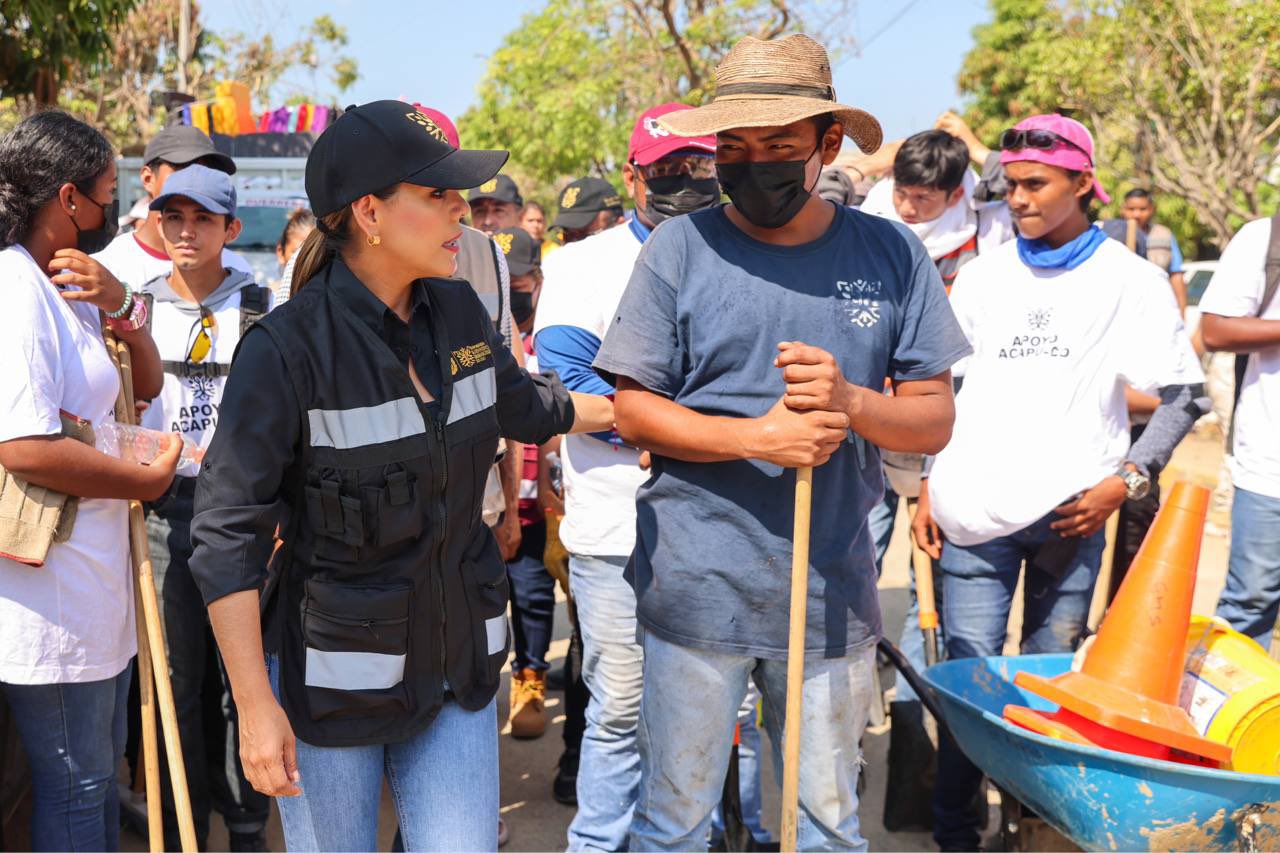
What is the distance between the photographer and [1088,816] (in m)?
3.08

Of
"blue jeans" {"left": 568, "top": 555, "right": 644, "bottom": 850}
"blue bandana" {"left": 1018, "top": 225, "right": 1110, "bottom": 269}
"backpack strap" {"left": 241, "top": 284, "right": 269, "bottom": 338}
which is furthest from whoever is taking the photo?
"backpack strap" {"left": 241, "top": 284, "right": 269, "bottom": 338}

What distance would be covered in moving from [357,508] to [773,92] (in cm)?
138

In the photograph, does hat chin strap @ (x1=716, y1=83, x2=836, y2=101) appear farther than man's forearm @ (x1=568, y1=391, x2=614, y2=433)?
No

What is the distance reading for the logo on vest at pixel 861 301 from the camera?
274 cm

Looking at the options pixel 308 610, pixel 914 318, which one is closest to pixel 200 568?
pixel 308 610

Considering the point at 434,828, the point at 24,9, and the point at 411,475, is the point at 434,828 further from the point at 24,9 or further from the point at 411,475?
the point at 24,9

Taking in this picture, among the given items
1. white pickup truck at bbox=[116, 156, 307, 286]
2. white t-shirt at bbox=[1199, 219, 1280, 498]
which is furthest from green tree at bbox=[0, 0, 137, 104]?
white t-shirt at bbox=[1199, 219, 1280, 498]

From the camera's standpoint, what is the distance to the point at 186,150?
462 cm

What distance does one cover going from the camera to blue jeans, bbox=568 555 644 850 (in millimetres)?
3531

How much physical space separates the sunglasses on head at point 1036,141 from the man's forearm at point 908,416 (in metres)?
1.56

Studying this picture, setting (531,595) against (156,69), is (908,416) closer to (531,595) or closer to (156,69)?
(531,595)

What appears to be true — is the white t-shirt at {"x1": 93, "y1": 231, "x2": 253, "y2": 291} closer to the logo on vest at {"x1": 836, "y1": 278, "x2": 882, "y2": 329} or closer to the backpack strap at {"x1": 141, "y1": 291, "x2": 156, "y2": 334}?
the backpack strap at {"x1": 141, "y1": 291, "x2": 156, "y2": 334}

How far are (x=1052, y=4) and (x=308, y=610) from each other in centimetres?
1817

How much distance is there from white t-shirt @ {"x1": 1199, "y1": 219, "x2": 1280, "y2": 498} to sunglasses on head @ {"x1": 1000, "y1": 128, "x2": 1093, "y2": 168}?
90cm
